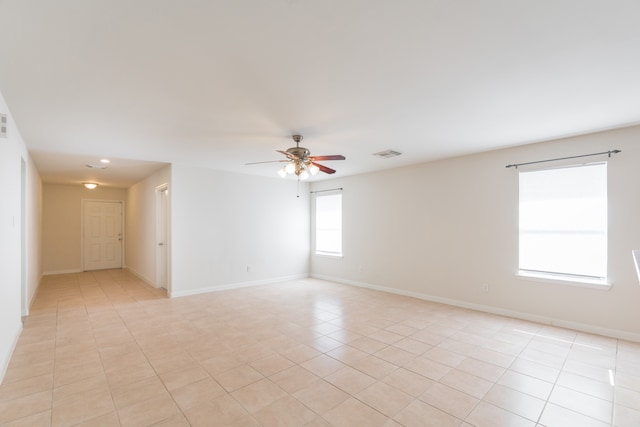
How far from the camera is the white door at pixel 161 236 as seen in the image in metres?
6.14

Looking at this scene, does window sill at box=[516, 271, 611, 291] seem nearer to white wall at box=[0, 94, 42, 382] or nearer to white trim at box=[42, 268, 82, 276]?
white wall at box=[0, 94, 42, 382]

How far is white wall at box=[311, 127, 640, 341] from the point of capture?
3510 millimetres

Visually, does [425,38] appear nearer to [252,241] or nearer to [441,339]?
[441,339]

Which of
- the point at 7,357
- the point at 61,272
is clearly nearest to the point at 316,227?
the point at 7,357

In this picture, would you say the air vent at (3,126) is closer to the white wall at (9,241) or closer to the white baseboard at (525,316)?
the white wall at (9,241)

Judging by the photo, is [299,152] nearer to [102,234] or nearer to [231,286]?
[231,286]

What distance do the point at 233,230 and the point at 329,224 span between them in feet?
7.45

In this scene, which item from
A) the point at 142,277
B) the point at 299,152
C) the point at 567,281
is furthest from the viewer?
the point at 142,277

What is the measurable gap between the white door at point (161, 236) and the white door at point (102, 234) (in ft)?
12.5

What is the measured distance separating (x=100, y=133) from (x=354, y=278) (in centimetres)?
512

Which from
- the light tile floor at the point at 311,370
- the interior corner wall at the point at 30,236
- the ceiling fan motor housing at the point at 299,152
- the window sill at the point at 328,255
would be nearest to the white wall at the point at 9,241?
the light tile floor at the point at 311,370

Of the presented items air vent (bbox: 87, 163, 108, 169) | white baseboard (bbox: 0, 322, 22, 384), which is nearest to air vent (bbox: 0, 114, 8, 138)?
white baseboard (bbox: 0, 322, 22, 384)

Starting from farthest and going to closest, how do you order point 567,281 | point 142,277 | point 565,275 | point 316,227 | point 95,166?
point 316,227
point 142,277
point 95,166
point 565,275
point 567,281

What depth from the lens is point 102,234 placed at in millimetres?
8711
